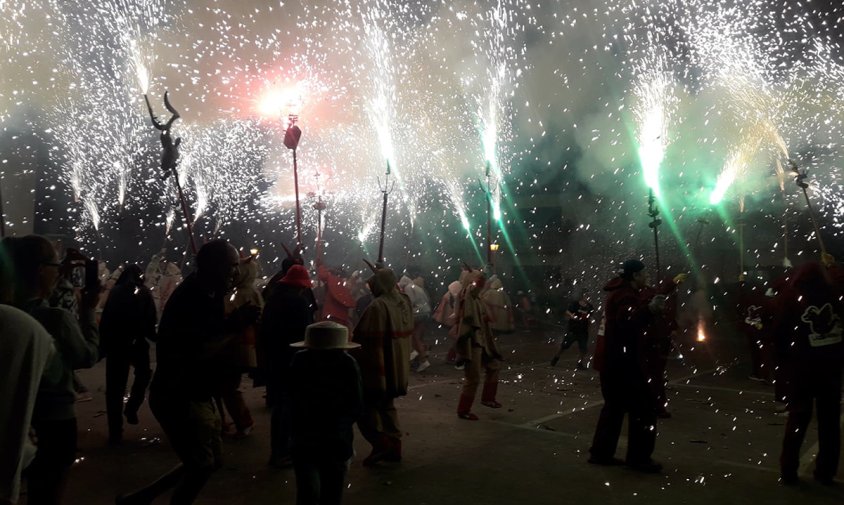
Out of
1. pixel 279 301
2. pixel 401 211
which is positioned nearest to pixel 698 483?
pixel 279 301

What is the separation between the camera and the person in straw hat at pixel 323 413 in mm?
3574

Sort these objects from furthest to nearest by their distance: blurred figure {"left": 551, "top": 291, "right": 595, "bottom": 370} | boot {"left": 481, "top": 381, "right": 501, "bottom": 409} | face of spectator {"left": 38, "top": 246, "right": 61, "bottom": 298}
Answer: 1. blurred figure {"left": 551, "top": 291, "right": 595, "bottom": 370}
2. boot {"left": 481, "top": 381, "right": 501, "bottom": 409}
3. face of spectator {"left": 38, "top": 246, "right": 61, "bottom": 298}

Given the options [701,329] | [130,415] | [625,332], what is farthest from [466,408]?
[701,329]

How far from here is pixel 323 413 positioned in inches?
142

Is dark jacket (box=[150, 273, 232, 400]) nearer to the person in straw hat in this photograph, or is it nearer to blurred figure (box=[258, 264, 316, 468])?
the person in straw hat

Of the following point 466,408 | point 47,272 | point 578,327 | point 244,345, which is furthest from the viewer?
point 578,327

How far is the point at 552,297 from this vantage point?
86.4ft

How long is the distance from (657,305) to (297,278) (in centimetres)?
293

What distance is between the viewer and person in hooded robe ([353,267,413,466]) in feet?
17.4

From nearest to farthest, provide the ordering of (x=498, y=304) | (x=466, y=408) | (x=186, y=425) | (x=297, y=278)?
(x=186, y=425)
(x=297, y=278)
(x=466, y=408)
(x=498, y=304)

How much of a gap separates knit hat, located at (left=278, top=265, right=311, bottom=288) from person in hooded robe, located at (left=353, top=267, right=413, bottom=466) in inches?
22.6

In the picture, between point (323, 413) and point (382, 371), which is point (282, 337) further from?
point (323, 413)

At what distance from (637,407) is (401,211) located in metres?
31.3

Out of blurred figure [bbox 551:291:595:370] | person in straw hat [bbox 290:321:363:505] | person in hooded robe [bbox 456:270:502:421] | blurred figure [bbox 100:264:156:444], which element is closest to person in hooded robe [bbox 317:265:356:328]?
person in hooded robe [bbox 456:270:502:421]
